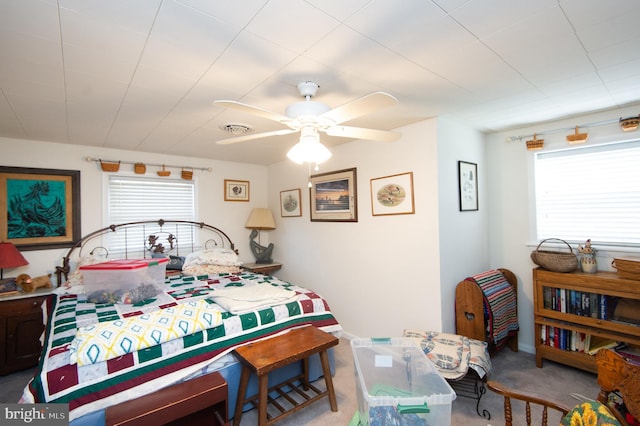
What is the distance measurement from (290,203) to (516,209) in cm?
288

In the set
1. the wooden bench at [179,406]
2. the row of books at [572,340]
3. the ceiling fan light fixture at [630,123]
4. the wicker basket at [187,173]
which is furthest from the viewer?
the wicker basket at [187,173]

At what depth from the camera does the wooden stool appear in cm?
189

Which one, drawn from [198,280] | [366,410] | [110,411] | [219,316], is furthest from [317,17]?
[198,280]

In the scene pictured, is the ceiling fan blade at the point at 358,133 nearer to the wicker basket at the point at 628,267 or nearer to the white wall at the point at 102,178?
the wicker basket at the point at 628,267

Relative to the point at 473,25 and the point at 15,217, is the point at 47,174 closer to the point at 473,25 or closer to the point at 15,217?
the point at 15,217

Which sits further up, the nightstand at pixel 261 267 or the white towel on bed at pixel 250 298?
the white towel on bed at pixel 250 298

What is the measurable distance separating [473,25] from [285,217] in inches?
141

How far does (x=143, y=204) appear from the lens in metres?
3.93

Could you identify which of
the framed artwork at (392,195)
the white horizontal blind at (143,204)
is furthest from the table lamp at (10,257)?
the framed artwork at (392,195)

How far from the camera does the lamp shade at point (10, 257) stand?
2.82 m

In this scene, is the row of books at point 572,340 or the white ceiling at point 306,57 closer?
the white ceiling at point 306,57

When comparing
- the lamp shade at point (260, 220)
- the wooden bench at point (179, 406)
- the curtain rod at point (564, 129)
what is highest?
the curtain rod at point (564, 129)

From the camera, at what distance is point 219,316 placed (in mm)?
2139

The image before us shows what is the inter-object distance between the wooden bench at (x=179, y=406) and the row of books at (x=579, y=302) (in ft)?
9.58
